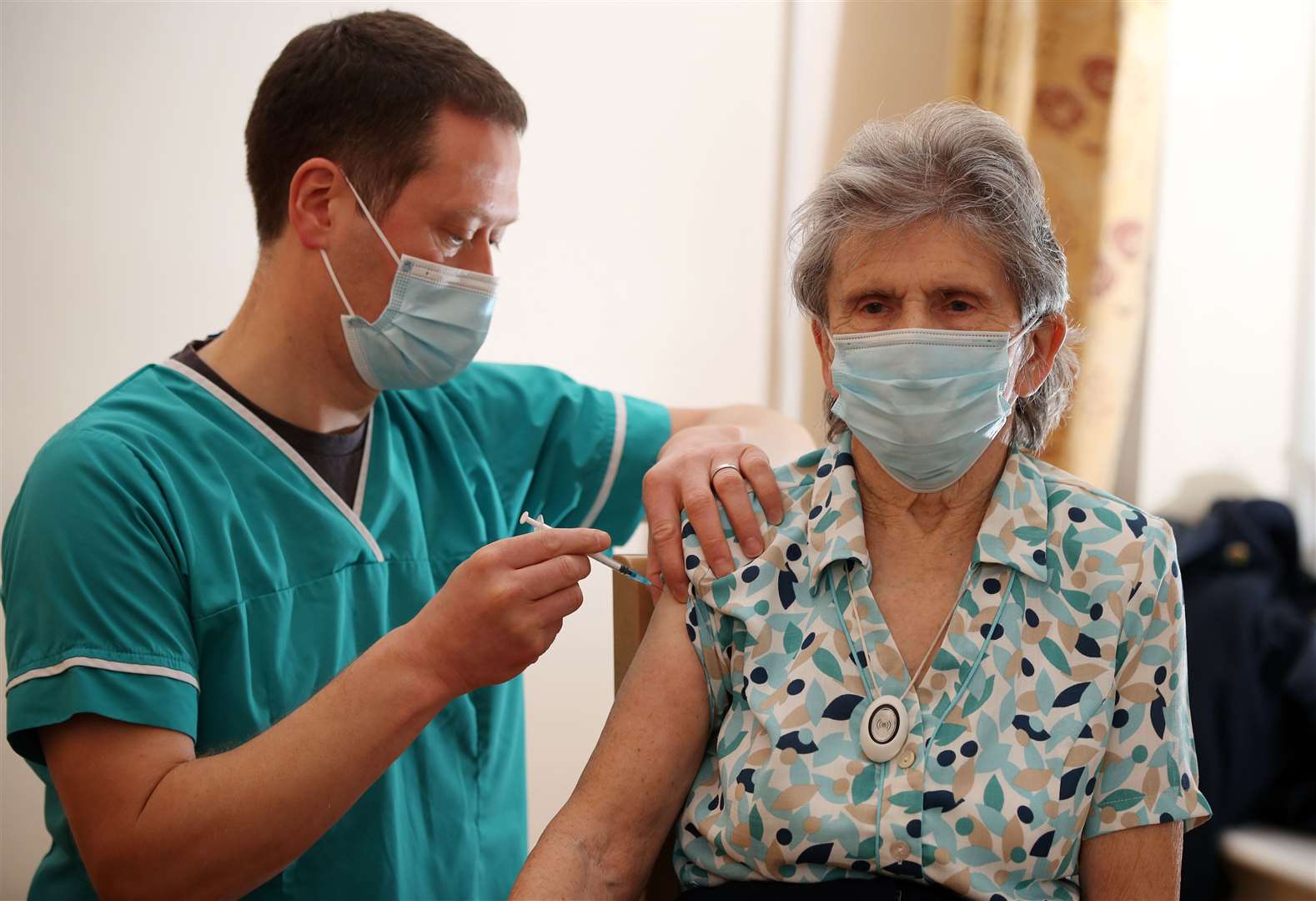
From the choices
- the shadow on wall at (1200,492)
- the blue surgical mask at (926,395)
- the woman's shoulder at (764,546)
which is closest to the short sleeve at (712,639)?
the woman's shoulder at (764,546)

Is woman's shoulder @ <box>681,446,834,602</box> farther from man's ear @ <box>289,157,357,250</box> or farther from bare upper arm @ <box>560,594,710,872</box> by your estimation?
man's ear @ <box>289,157,357,250</box>

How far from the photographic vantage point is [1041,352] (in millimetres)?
1360

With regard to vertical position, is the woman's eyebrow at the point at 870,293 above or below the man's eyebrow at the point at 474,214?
below

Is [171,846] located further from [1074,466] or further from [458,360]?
[1074,466]

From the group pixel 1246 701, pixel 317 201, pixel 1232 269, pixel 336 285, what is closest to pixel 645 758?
pixel 336 285

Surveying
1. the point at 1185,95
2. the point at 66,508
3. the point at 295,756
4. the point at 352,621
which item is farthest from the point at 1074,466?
the point at 66,508

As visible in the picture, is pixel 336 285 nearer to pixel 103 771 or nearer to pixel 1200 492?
pixel 103 771

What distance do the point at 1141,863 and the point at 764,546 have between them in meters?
0.51

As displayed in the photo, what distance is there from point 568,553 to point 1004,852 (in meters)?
0.55

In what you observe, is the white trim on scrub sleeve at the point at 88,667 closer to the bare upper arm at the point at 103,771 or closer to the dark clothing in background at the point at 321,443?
the bare upper arm at the point at 103,771

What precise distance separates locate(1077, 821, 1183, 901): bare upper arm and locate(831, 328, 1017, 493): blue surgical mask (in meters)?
0.41

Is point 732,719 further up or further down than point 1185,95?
further down

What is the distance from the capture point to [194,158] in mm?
2186

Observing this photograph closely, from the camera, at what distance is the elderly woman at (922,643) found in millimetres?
1157
